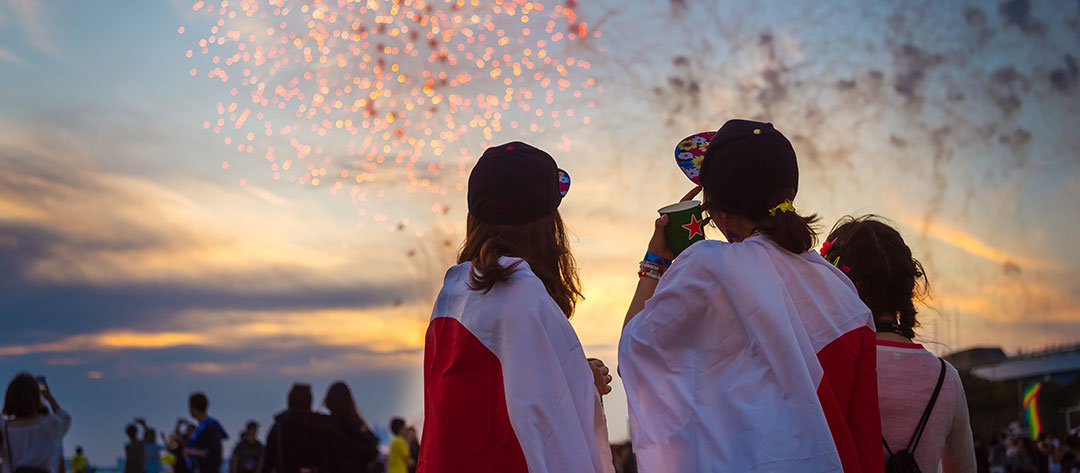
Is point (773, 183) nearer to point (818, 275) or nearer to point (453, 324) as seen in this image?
point (818, 275)

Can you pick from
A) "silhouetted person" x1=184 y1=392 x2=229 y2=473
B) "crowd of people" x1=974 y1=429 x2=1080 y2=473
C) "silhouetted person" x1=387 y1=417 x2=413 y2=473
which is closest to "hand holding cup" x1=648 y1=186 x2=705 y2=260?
"silhouetted person" x1=184 y1=392 x2=229 y2=473

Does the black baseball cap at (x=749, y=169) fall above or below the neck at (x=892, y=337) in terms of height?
above

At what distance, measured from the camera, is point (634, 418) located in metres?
2.91

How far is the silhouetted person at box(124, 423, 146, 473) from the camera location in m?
16.3

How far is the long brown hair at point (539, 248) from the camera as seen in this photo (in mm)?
3572

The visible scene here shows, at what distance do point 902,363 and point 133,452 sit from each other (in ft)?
50.3

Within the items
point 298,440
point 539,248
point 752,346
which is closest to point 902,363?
point 752,346

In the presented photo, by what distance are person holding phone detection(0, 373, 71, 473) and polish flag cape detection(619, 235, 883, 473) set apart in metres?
6.92

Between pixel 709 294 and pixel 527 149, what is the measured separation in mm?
1044

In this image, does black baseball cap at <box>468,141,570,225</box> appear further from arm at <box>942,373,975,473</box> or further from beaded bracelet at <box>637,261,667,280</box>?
arm at <box>942,373,975,473</box>

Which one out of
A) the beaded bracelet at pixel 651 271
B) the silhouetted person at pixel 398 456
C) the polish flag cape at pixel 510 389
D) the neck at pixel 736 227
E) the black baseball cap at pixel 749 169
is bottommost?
the silhouetted person at pixel 398 456

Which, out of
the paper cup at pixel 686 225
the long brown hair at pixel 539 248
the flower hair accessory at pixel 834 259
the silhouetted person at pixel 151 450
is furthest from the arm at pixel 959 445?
the silhouetted person at pixel 151 450

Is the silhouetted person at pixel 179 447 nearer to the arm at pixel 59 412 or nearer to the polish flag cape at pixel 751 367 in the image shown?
the arm at pixel 59 412

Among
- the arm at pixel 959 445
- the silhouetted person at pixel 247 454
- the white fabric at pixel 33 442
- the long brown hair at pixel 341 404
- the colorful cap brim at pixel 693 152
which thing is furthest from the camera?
the silhouetted person at pixel 247 454
